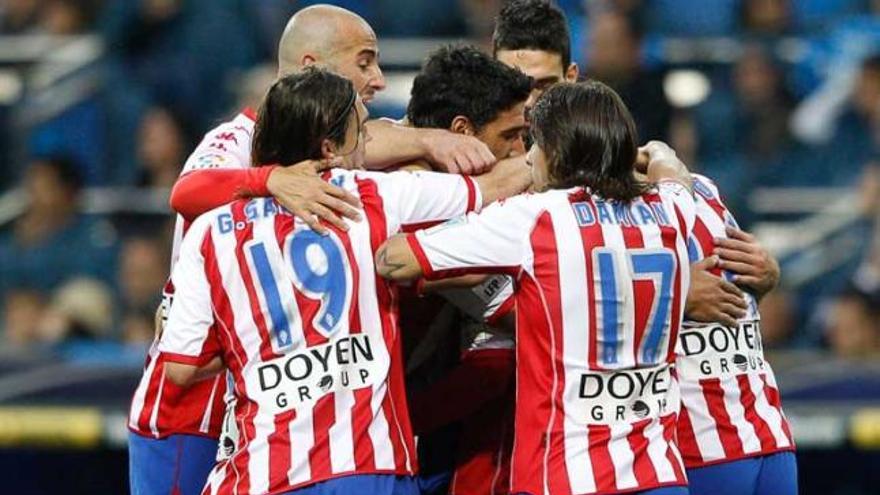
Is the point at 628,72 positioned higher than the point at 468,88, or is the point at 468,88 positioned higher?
the point at 628,72

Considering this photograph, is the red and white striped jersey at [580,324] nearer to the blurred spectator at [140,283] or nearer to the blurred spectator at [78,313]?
the blurred spectator at [140,283]

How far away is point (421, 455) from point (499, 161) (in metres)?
0.82

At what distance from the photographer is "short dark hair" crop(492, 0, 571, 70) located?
527 cm

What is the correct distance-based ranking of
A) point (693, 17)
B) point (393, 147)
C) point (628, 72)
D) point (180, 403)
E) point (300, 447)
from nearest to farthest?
1. point (300, 447)
2. point (393, 147)
3. point (180, 403)
4. point (628, 72)
5. point (693, 17)

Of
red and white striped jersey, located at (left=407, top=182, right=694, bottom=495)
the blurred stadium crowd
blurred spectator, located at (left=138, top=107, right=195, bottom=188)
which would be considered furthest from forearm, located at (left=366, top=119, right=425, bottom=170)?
blurred spectator, located at (left=138, top=107, right=195, bottom=188)

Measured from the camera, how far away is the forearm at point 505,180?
4.16 m

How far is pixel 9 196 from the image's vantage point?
8.31 metres

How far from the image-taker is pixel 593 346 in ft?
12.7

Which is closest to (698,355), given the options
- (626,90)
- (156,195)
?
(626,90)

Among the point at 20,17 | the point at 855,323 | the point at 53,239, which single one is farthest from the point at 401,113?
the point at 855,323

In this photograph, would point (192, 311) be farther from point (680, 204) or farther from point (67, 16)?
point (67, 16)

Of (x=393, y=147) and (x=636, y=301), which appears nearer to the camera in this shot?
(x=636, y=301)

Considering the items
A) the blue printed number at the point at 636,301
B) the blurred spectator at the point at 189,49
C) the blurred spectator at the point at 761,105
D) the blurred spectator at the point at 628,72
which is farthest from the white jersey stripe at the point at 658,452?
the blurred spectator at the point at 189,49

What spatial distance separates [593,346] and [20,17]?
18.5 feet
